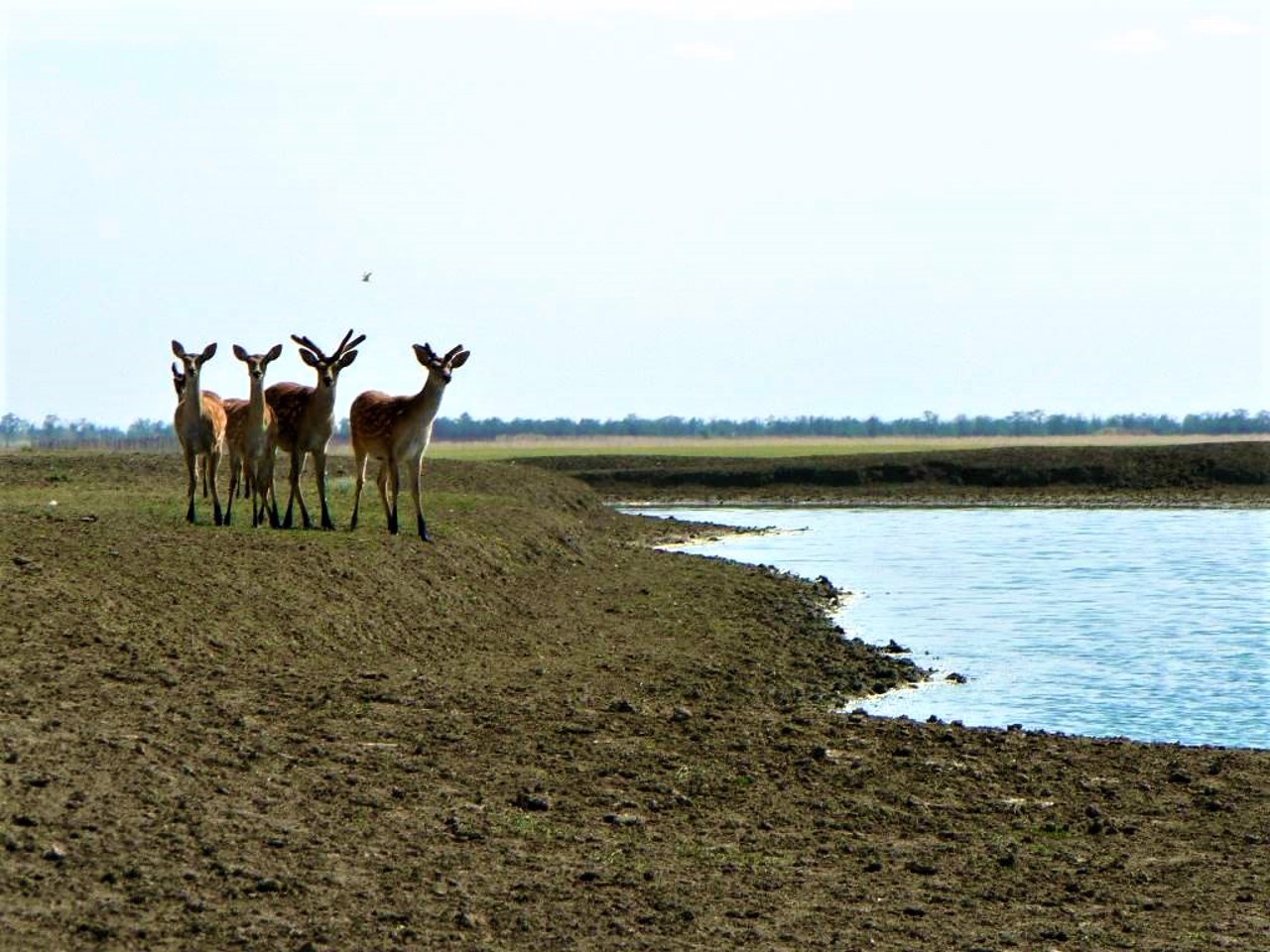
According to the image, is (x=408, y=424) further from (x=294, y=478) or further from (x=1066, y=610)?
(x=1066, y=610)

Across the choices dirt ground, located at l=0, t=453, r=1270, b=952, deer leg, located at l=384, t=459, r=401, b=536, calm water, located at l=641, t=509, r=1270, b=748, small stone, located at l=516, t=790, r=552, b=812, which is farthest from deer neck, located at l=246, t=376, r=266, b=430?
small stone, located at l=516, t=790, r=552, b=812

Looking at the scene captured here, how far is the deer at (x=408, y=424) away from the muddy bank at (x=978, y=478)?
31783mm

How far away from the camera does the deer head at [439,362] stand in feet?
71.7

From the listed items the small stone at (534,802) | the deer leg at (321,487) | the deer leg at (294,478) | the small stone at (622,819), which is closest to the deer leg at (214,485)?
the deer leg at (294,478)

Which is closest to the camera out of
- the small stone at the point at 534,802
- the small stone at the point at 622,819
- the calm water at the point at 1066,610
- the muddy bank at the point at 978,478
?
the small stone at the point at 622,819

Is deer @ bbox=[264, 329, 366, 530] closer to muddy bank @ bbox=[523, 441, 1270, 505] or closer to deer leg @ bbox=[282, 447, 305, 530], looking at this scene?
deer leg @ bbox=[282, 447, 305, 530]

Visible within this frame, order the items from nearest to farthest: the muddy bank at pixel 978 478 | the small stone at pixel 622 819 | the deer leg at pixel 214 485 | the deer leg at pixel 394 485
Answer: the small stone at pixel 622 819, the deer leg at pixel 214 485, the deer leg at pixel 394 485, the muddy bank at pixel 978 478

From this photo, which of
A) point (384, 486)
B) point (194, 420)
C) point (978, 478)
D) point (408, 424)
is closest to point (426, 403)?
point (408, 424)

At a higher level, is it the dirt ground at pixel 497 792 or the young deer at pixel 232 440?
the young deer at pixel 232 440

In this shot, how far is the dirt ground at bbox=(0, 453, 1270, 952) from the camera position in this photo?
26.8 feet

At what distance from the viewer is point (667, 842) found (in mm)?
9867

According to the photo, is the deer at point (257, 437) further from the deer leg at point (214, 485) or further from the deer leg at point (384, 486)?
the deer leg at point (384, 486)

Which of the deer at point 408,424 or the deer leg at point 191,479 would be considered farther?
the deer at point 408,424

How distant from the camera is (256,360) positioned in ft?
68.1
